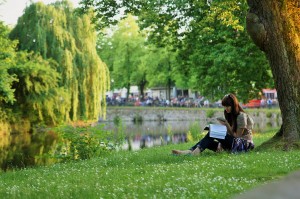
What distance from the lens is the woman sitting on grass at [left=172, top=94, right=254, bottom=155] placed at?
10.5 meters

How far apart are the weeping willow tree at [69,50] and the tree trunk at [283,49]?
23.5 metres

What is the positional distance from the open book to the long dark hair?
23.1 inches

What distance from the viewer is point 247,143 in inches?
416

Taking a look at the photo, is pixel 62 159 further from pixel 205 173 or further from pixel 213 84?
pixel 213 84

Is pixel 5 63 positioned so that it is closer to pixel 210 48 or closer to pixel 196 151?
pixel 210 48

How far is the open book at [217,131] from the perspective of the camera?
1025cm

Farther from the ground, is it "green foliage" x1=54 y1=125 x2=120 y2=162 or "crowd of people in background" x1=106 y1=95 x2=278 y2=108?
"crowd of people in background" x1=106 y1=95 x2=278 y2=108

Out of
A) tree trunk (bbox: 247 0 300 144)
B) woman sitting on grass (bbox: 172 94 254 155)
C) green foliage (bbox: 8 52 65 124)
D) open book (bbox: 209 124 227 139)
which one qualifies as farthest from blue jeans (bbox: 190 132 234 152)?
green foliage (bbox: 8 52 65 124)

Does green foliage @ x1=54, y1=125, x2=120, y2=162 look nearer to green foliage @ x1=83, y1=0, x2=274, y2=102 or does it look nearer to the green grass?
the green grass

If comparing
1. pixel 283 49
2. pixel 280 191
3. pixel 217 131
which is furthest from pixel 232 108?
pixel 280 191

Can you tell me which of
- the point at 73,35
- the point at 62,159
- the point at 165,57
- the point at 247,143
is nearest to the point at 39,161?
the point at 62,159

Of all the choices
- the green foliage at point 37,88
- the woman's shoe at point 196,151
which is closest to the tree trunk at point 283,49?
the woman's shoe at point 196,151

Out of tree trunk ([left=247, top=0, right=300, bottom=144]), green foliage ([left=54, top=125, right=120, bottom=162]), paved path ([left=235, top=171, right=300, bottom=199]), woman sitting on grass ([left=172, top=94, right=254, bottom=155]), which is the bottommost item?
green foliage ([left=54, top=125, right=120, bottom=162])

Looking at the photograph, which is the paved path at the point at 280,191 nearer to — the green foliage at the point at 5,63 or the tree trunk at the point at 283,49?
the tree trunk at the point at 283,49
